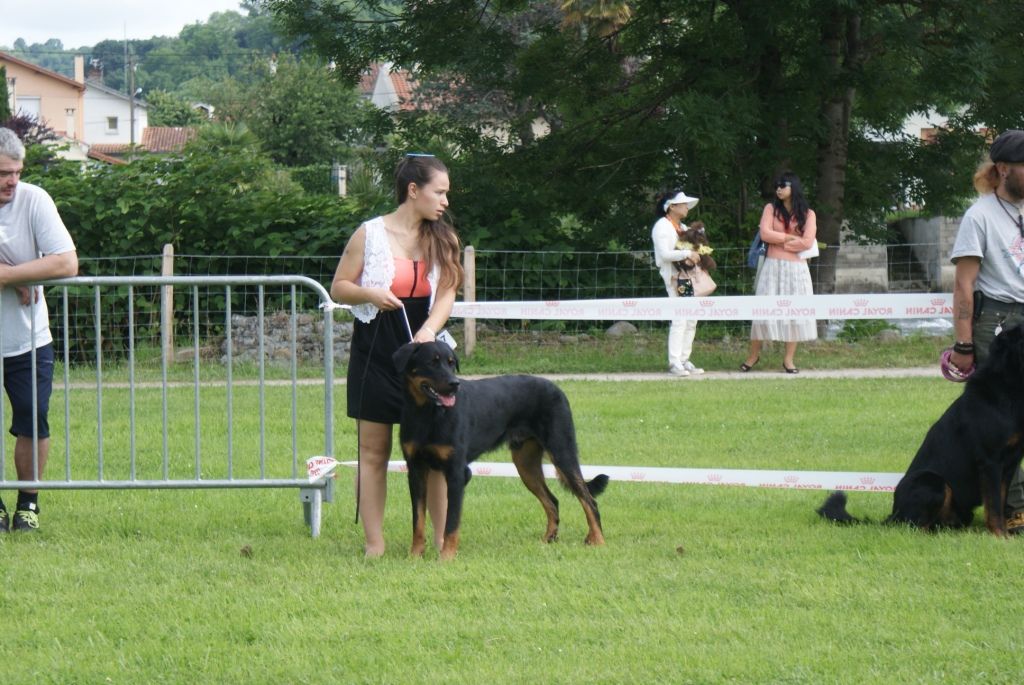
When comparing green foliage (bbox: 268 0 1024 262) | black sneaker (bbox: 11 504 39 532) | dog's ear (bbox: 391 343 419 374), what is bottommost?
black sneaker (bbox: 11 504 39 532)

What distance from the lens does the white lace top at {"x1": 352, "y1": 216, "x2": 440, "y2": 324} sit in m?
6.08

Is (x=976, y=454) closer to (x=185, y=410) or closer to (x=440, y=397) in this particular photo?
(x=440, y=397)

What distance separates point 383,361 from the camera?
6180 mm

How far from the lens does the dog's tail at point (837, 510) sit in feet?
22.2

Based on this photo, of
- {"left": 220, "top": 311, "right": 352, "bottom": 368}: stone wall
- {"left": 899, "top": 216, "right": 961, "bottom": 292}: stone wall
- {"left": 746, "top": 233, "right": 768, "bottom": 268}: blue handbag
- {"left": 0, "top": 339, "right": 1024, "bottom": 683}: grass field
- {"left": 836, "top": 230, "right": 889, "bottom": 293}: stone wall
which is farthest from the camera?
{"left": 836, "top": 230, "right": 889, "bottom": 293}: stone wall

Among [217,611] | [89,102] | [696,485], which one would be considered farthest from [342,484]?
[89,102]

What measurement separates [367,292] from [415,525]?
1.12 m

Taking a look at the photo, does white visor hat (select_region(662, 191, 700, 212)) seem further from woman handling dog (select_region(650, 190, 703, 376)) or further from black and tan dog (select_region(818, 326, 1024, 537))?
black and tan dog (select_region(818, 326, 1024, 537))

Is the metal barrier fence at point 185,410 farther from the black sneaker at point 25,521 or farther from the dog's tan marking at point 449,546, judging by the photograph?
the dog's tan marking at point 449,546

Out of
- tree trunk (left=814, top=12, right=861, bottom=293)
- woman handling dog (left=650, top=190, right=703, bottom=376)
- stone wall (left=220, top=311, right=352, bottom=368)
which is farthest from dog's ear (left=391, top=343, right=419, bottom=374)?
tree trunk (left=814, top=12, right=861, bottom=293)

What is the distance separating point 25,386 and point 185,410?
461 centimetres

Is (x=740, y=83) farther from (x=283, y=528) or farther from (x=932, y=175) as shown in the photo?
(x=283, y=528)

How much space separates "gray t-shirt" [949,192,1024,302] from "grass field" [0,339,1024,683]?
1253mm

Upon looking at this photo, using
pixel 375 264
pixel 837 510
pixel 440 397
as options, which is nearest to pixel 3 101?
pixel 375 264
